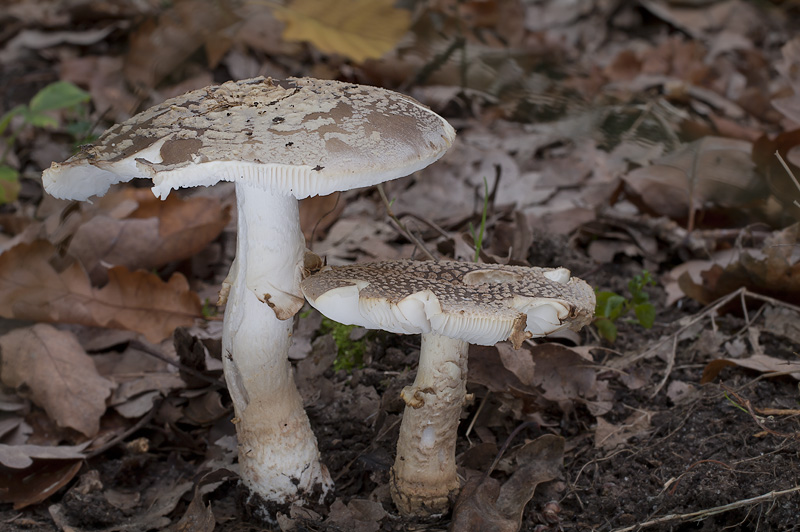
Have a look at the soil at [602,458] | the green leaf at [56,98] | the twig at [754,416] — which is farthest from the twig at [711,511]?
the green leaf at [56,98]

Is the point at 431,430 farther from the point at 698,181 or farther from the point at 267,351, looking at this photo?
the point at 698,181

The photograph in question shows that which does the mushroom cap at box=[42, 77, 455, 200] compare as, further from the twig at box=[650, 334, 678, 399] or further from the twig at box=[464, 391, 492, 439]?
the twig at box=[650, 334, 678, 399]

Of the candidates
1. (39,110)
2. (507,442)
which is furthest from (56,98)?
(507,442)

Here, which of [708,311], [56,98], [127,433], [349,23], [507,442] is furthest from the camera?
[349,23]

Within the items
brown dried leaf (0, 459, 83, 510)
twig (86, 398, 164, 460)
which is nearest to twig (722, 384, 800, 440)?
twig (86, 398, 164, 460)

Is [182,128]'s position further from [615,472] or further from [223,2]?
[223,2]

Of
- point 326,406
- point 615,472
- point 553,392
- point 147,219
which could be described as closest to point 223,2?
point 147,219
